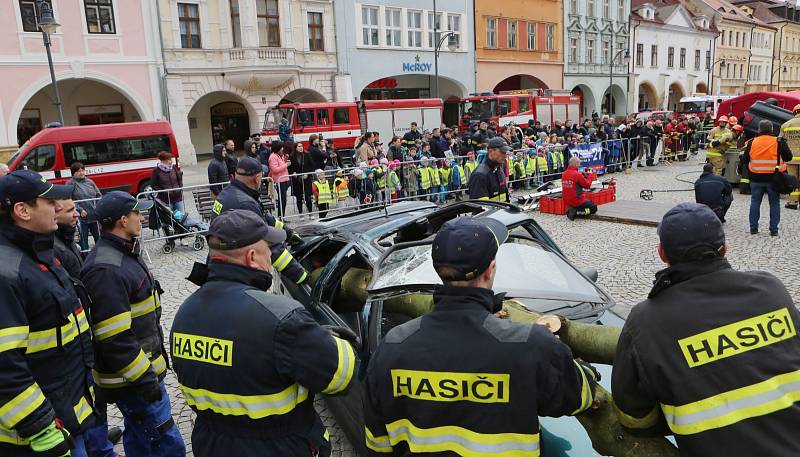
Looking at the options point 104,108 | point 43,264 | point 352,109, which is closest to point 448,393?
point 43,264

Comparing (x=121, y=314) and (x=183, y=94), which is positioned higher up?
(x=183, y=94)

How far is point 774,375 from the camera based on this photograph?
73.1 inches

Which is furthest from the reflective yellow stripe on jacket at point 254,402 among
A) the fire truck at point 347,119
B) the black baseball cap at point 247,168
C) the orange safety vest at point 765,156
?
the fire truck at point 347,119

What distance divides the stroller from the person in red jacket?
22.9 ft

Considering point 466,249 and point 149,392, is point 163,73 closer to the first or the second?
point 149,392

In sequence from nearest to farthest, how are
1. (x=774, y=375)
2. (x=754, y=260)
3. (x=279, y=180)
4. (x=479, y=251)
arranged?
(x=774, y=375), (x=479, y=251), (x=754, y=260), (x=279, y=180)

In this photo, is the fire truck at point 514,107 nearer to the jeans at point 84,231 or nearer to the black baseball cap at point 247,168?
the jeans at point 84,231

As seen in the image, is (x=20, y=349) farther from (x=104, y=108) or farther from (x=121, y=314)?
(x=104, y=108)

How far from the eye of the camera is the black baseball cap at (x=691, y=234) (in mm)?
2008

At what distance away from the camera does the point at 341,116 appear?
21.6m

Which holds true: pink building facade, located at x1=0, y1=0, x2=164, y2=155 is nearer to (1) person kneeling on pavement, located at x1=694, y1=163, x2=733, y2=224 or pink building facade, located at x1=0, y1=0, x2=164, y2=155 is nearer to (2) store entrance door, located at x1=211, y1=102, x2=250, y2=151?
(2) store entrance door, located at x1=211, y1=102, x2=250, y2=151

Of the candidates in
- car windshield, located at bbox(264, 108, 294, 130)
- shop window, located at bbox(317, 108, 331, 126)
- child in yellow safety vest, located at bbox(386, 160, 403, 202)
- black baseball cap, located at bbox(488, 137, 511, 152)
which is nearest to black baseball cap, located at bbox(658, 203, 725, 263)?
black baseball cap, located at bbox(488, 137, 511, 152)

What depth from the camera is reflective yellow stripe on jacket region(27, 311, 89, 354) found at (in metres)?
2.68

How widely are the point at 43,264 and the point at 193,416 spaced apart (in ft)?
7.56
